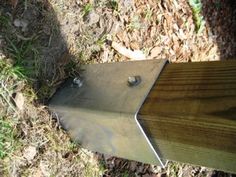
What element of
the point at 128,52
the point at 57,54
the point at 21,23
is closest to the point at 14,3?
the point at 21,23

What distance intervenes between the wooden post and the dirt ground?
0.65 meters

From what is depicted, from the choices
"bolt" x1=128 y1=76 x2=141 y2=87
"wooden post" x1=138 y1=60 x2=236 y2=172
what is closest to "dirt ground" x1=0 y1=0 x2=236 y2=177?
"bolt" x1=128 y1=76 x2=141 y2=87

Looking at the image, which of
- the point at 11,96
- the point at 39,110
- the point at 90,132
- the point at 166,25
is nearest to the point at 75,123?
the point at 90,132

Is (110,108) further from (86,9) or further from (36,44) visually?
(86,9)

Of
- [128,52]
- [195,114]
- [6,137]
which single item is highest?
[195,114]

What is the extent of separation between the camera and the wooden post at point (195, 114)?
128 centimetres

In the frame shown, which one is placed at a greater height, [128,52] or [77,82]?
[77,82]

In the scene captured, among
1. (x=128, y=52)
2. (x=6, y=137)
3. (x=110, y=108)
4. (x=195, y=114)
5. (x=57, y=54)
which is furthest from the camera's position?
(x=128, y=52)

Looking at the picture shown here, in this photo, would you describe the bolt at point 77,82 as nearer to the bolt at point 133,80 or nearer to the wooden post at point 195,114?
the bolt at point 133,80

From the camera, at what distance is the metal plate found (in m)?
1.59

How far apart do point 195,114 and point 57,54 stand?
3.26 ft

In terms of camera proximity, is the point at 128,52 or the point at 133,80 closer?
the point at 133,80

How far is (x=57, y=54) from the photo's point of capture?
6.82 feet

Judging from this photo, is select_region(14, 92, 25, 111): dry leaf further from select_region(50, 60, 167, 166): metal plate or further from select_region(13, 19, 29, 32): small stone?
select_region(13, 19, 29, 32): small stone
